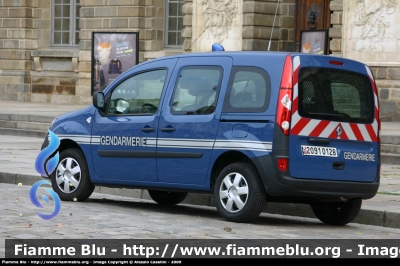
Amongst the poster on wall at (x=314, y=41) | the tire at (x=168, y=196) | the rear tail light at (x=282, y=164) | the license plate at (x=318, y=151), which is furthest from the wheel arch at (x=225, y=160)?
the poster on wall at (x=314, y=41)

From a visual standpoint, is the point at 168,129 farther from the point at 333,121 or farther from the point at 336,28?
the point at 336,28

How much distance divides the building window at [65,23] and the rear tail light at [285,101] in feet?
72.2

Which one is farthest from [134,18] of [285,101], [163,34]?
[285,101]

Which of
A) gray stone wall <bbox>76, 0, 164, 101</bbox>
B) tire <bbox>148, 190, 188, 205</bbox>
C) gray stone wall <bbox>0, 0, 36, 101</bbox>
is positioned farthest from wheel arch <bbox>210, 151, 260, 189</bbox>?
gray stone wall <bbox>0, 0, 36, 101</bbox>

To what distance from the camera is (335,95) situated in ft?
31.1

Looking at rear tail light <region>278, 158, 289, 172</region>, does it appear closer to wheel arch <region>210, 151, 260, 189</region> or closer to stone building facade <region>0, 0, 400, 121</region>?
wheel arch <region>210, 151, 260, 189</region>

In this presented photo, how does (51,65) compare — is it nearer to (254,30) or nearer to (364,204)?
(254,30)

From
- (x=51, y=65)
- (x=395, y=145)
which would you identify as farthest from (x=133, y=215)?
(x=51, y=65)

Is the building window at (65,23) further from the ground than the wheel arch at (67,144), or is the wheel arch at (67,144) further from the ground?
the building window at (65,23)

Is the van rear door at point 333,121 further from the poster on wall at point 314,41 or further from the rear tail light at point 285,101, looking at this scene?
the poster on wall at point 314,41

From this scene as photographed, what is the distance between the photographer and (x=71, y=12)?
1220 inches

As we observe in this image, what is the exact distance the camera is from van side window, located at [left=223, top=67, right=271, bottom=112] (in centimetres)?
941

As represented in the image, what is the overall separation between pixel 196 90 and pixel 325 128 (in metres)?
1.34

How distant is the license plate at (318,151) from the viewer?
932 cm
